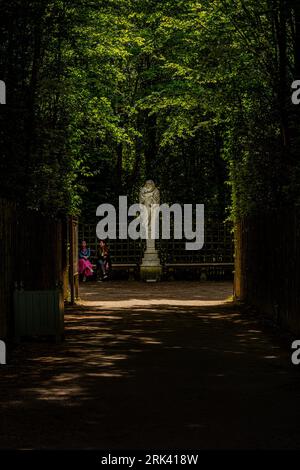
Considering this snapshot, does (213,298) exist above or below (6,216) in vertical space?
below

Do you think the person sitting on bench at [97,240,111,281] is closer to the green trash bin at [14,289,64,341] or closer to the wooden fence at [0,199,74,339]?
the wooden fence at [0,199,74,339]

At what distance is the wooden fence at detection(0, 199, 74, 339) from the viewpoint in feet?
48.6

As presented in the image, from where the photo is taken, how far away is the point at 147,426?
8.74 metres

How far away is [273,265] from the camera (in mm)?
18969

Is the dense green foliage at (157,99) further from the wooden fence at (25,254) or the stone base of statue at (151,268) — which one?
the stone base of statue at (151,268)

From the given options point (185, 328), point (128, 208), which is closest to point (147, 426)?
point (185, 328)

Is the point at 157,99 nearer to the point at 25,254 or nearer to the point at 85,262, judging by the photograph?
the point at 85,262

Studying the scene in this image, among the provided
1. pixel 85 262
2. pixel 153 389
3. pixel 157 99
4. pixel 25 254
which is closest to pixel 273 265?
pixel 25 254

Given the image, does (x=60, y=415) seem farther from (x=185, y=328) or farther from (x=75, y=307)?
(x=75, y=307)

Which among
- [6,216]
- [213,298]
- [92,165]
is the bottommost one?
[213,298]

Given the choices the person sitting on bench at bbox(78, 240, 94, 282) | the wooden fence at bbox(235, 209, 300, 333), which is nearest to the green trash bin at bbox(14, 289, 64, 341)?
the wooden fence at bbox(235, 209, 300, 333)

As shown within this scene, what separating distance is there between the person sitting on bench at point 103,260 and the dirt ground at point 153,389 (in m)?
20.0

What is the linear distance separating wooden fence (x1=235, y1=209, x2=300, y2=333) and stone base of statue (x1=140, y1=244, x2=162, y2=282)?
14.5 metres
